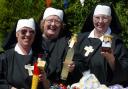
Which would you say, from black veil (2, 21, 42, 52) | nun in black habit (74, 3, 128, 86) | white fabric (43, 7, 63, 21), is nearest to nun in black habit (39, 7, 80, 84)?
white fabric (43, 7, 63, 21)

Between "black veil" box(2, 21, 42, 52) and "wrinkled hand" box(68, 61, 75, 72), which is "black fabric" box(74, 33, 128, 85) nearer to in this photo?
"wrinkled hand" box(68, 61, 75, 72)

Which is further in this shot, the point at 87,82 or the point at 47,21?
the point at 47,21

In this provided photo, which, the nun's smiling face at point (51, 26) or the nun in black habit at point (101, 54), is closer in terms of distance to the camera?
the nun in black habit at point (101, 54)

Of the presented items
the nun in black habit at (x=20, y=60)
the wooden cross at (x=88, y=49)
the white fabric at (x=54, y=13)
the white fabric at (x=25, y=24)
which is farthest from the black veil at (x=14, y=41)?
the wooden cross at (x=88, y=49)

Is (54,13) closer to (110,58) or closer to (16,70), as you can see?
(16,70)

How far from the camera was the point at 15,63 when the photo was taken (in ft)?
26.4

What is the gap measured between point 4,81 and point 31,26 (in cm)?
87

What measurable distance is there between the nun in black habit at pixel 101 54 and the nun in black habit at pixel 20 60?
0.68m

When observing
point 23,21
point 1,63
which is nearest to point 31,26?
point 23,21

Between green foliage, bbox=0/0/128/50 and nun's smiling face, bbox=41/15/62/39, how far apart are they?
2010 mm

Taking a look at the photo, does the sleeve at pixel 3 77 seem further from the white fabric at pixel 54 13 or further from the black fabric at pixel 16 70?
the white fabric at pixel 54 13

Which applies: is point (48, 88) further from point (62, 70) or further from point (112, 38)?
point (112, 38)

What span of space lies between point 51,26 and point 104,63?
0.97m

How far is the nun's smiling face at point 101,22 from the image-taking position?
8086 mm
